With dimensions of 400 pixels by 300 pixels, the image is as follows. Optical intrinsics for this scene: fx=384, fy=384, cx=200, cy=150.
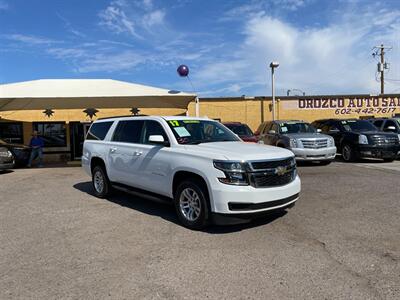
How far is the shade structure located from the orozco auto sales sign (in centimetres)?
1085

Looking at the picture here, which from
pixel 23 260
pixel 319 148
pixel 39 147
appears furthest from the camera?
pixel 39 147

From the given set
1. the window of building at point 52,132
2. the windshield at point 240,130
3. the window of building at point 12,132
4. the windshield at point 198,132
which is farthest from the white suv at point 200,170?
the window of building at point 12,132

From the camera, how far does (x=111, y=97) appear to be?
49.8ft

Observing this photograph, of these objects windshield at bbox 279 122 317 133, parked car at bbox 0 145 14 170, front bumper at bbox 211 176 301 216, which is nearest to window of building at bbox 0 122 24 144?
parked car at bbox 0 145 14 170

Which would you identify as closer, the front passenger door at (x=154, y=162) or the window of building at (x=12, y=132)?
the front passenger door at (x=154, y=162)

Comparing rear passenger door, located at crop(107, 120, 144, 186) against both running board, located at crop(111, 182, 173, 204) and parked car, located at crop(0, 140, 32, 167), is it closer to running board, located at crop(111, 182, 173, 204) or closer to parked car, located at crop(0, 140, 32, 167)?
running board, located at crop(111, 182, 173, 204)

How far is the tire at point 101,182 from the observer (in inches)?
331

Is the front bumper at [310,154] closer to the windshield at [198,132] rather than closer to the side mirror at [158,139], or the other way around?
the windshield at [198,132]

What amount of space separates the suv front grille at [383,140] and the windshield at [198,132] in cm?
936

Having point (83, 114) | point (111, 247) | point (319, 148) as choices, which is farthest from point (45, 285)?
point (83, 114)

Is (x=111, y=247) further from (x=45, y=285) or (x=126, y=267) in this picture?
(x=45, y=285)

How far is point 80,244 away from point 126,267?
119 cm

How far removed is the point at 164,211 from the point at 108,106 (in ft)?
34.0

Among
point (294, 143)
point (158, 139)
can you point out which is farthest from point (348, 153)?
point (158, 139)
